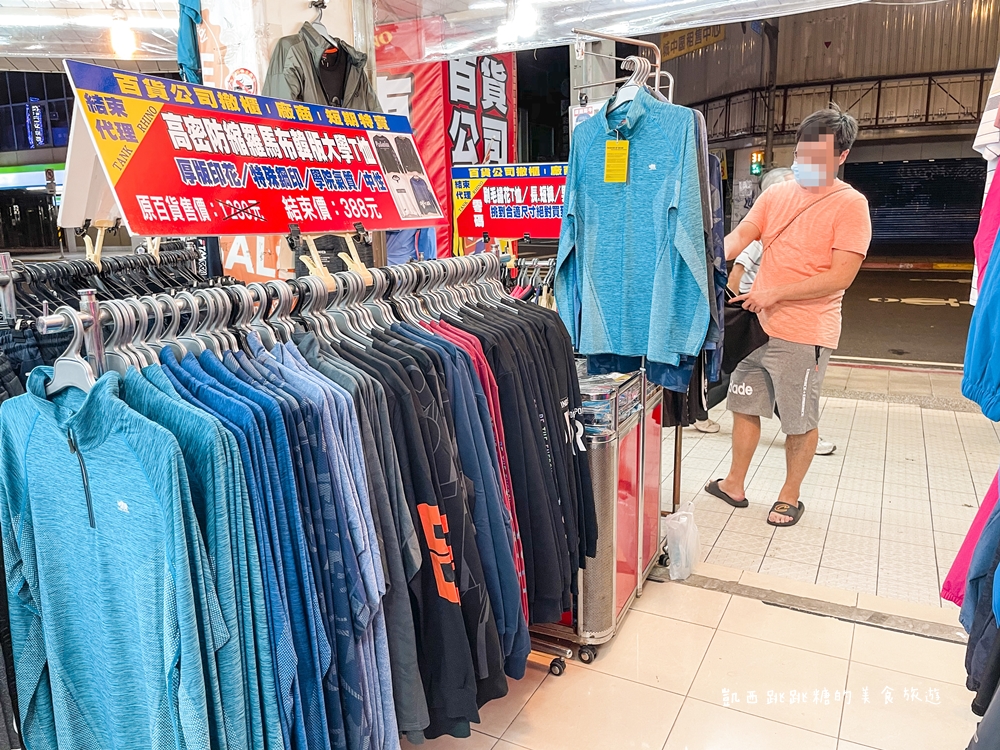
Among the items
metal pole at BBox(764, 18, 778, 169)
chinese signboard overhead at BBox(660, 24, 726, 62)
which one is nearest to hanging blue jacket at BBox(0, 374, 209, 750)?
chinese signboard overhead at BBox(660, 24, 726, 62)

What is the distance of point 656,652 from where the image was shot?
8.93 ft

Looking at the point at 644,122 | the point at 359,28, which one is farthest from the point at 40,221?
the point at 644,122

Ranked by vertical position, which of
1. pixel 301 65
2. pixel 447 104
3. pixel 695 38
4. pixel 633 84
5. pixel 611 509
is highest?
pixel 695 38

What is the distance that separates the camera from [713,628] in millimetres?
2863

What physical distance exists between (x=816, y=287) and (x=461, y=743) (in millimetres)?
2535

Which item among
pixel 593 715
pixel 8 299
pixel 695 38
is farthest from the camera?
pixel 695 38

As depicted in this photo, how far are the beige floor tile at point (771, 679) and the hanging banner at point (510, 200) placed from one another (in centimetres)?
192

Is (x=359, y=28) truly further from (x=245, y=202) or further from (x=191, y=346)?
(x=191, y=346)

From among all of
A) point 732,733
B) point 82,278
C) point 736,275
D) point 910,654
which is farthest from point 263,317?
point 736,275

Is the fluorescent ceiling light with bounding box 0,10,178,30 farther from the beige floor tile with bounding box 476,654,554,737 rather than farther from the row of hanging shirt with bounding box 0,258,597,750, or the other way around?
the beige floor tile with bounding box 476,654,554,737

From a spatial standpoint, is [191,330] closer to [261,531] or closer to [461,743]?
[261,531]

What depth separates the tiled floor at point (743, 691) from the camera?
7.52 feet

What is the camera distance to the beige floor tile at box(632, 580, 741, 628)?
9.66 feet

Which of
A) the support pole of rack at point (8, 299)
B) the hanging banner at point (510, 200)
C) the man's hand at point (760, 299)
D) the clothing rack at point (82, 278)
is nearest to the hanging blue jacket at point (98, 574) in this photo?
the support pole of rack at point (8, 299)
